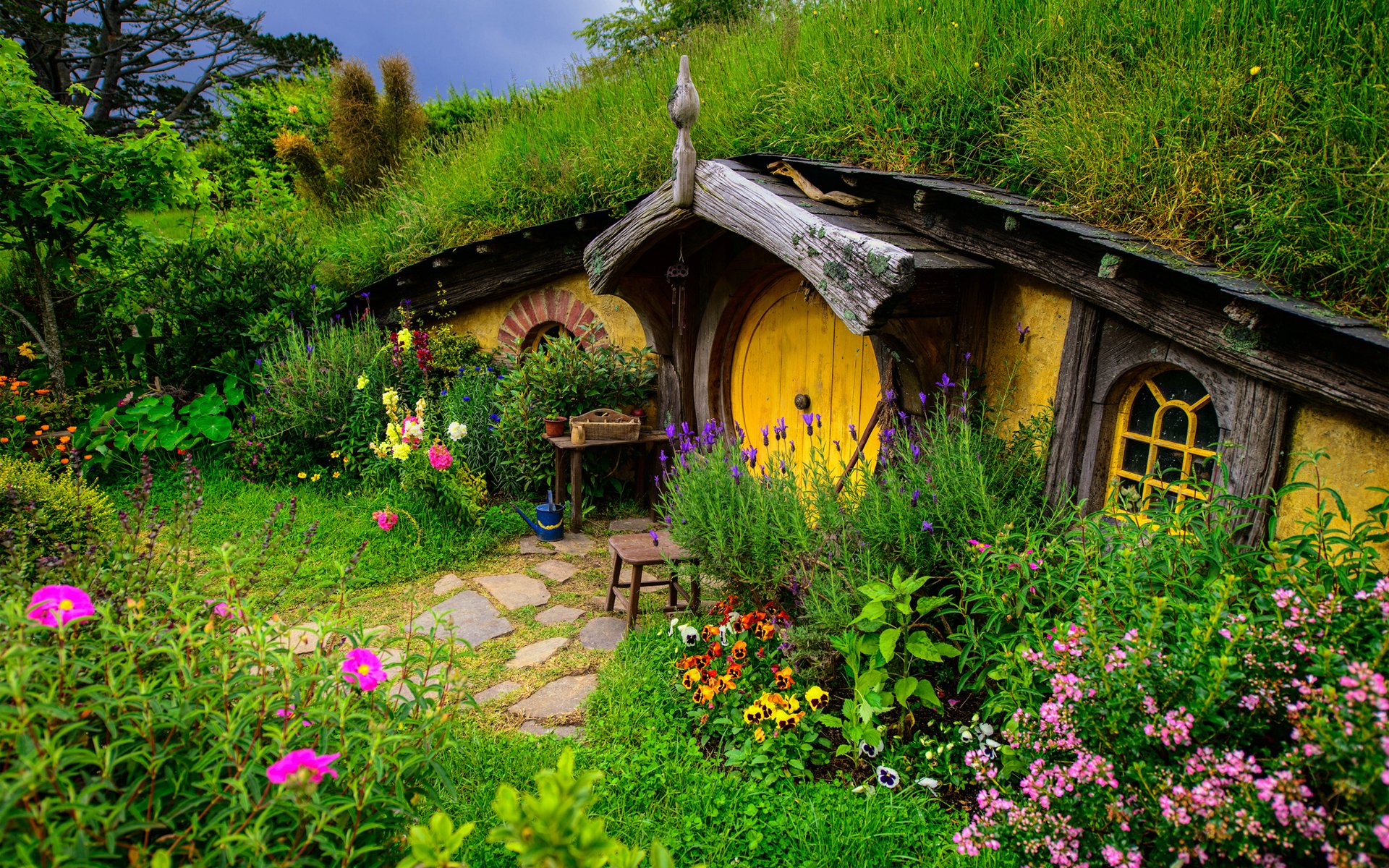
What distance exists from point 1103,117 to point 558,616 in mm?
4124

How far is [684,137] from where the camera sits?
4609mm

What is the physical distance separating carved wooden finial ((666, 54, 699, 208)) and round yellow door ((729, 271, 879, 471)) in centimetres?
103

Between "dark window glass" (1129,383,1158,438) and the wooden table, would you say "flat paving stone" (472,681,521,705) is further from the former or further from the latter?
"dark window glass" (1129,383,1158,438)

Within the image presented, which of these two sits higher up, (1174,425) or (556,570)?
(1174,425)

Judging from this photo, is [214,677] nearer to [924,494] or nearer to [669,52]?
[924,494]

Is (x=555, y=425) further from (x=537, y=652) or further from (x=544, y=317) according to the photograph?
(x=537, y=652)

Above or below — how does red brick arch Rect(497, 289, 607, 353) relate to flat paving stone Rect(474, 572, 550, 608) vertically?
above

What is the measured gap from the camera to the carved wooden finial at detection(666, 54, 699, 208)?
4.62 metres

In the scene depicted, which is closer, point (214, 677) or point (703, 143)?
point (214, 677)

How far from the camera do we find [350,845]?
1543 millimetres

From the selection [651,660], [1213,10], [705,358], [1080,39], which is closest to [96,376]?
[705,358]

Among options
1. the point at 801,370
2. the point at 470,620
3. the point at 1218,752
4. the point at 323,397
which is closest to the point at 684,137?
the point at 801,370

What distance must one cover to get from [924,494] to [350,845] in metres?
2.73

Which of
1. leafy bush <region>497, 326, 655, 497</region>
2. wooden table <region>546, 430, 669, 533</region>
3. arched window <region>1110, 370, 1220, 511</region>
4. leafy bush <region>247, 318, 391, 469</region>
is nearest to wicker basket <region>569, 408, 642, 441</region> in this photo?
wooden table <region>546, 430, 669, 533</region>
